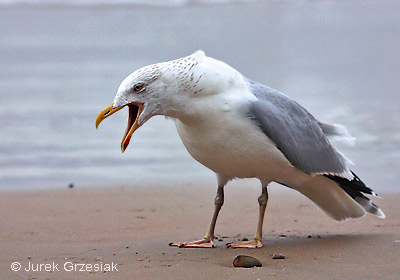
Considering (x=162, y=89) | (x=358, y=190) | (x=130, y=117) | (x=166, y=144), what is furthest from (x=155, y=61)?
(x=162, y=89)

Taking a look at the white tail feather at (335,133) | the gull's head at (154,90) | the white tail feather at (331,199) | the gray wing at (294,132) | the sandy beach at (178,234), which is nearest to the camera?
the sandy beach at (178,234)

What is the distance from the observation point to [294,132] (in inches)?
205

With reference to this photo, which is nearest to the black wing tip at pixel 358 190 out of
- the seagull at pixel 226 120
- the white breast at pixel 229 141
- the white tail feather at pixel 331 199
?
the white tail feather at pixel 331 199

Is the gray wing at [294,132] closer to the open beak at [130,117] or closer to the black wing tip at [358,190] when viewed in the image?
the black wing tip at [358,190]

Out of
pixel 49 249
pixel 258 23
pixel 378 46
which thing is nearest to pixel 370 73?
pixel 378 46

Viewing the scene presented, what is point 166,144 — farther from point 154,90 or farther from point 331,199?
point 154,90

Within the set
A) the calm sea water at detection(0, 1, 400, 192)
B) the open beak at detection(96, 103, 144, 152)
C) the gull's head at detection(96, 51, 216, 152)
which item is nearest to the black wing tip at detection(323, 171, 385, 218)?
the gull's head at detection(96, 51, 216, 152)

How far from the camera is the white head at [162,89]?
4.75 metres

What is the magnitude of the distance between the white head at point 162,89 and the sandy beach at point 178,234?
830mm

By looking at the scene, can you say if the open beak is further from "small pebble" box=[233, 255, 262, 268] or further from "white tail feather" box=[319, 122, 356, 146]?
"white tail feather" box=[319, 122, 356, 146]

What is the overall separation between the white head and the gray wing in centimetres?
38

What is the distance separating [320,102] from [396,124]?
135 cm

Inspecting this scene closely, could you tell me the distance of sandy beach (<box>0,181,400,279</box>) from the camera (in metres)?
4.32

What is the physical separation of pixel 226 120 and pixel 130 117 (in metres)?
0.64
